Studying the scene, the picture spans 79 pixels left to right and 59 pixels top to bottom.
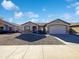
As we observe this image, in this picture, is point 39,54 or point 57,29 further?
point 57,29

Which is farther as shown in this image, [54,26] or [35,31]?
[35,31]

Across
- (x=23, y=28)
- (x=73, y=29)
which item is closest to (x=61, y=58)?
(x=23, y=28)

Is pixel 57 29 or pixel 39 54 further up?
pixel 57 29

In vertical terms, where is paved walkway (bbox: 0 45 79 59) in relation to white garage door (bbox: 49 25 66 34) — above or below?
below

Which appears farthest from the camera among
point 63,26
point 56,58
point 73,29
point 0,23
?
point 73,29

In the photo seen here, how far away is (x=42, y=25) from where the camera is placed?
52531mm

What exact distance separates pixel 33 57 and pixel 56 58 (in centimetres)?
154

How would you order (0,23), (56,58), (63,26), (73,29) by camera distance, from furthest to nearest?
(73,29) → (0,23) → (63,26) → (56,58)

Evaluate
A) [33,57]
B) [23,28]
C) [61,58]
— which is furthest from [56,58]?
[23,28]

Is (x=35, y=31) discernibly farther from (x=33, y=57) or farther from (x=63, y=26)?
(x=33, y=57)

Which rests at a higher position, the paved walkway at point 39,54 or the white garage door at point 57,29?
the white garage door at point 57,29

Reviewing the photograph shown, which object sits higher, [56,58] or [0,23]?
[0,23]

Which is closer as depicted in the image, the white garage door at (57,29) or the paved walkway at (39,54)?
the paved walkway at (39,54)

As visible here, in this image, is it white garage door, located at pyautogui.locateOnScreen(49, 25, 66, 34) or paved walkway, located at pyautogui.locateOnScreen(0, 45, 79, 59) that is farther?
white garage door, located at pyautogui.locateOnScreen(49, 25, 66, 34)
